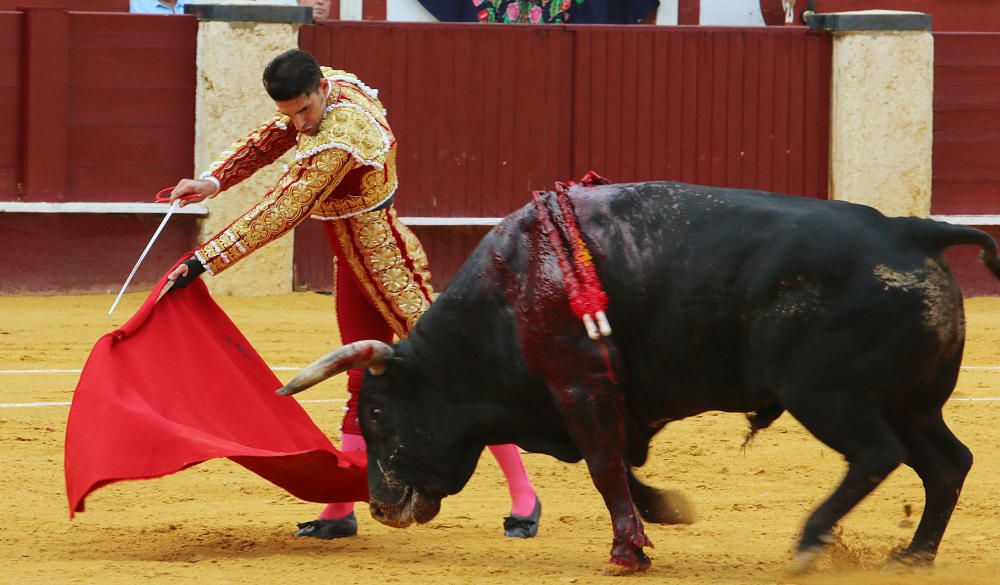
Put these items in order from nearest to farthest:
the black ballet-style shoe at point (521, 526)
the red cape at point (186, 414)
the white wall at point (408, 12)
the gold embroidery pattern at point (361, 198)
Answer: the red cape at point (186, 414), the gold embroidery pattern at point (361, 198), the black ballet-style shoe at point (521, 526), the white wall at point (408, 12)

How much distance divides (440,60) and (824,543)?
642 centimetres

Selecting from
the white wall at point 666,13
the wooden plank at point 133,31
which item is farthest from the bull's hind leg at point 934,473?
the white wall at point 666,13

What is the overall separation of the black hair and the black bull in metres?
0.57

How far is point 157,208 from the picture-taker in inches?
360

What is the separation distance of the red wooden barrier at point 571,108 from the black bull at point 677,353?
560 cm

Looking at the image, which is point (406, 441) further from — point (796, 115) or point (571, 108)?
point (796, 115)

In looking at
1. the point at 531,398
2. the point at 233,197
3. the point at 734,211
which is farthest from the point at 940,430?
the point at 233,197

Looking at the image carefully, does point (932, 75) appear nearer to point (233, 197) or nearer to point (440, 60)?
point (440, 60)

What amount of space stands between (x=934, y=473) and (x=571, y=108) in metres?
6.23

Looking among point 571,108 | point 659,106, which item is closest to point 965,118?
point 659,106

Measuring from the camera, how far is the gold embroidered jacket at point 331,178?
157 inches

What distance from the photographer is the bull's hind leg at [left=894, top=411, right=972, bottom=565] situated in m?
3.64

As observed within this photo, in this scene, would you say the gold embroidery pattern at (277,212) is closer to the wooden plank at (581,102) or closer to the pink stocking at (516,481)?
the pink stocking at (516,481)

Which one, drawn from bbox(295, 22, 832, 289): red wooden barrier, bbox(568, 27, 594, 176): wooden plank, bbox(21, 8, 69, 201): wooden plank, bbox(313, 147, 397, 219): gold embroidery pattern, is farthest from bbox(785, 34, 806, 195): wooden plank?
bbox(313, 147, 397, 219): gold embroidery pattern
